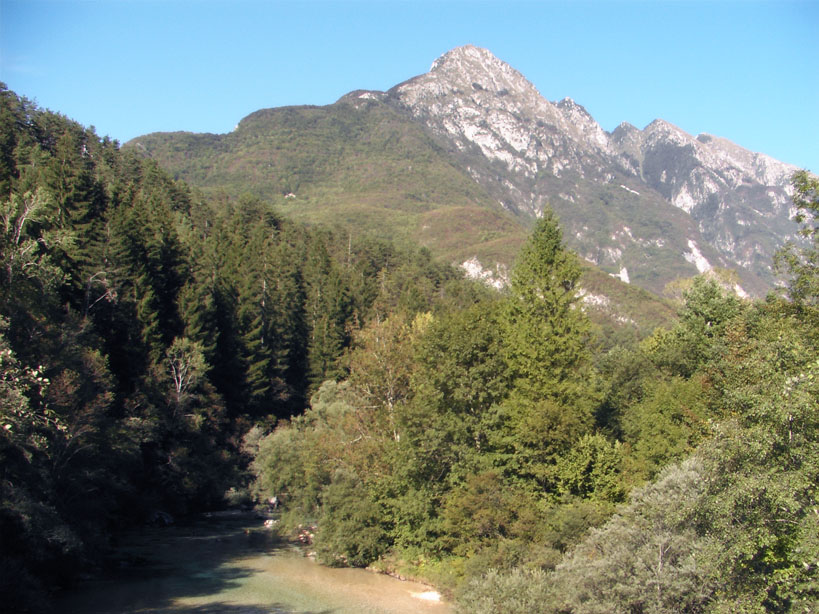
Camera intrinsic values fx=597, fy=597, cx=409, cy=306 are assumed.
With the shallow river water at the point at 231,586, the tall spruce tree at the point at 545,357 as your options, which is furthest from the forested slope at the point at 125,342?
the tall spruce tree at the point at 545,357

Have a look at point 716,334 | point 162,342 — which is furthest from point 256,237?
point 716,334

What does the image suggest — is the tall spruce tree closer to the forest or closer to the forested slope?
the forest

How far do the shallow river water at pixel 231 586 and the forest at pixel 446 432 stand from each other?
1.70 metres

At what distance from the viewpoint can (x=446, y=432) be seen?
32.2m

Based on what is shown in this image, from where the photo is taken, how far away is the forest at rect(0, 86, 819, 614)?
16172mm

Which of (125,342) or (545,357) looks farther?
(125,342)

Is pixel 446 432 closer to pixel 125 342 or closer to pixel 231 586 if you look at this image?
pixel 231 586

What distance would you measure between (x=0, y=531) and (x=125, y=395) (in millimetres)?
21343

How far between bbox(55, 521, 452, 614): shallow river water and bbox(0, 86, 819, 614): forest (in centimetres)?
170

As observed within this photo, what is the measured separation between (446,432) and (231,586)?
538 inches

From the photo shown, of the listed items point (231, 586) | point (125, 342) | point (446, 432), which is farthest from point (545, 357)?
point (125, 342)

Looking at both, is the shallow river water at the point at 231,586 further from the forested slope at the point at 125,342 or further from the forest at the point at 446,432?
the forested slope at the point at 125,342

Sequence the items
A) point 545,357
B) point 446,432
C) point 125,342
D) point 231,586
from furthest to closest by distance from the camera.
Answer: point 125,342, point 446,432, point 545,357, point 231,586

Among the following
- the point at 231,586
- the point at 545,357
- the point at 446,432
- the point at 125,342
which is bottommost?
the point at 231,586
